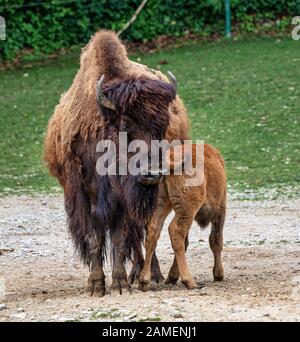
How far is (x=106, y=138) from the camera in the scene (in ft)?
29.2

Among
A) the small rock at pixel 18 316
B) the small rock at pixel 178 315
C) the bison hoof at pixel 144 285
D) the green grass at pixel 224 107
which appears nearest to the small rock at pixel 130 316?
the small rock at pixel 178 315

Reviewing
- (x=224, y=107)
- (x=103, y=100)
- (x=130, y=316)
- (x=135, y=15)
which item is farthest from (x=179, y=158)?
(x=135, y=15)

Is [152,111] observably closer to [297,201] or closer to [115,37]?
[115,37]

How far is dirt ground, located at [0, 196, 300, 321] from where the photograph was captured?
25.0ft

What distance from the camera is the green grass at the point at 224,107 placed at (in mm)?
15891

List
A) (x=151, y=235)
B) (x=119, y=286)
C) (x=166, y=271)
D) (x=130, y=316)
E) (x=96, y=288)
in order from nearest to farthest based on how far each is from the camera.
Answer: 1. (x=130, y=316)
2. (x=151, y=235)
3. (x=119, y=286)
4. (x=96, y=288)
5. (x=166, y=271)

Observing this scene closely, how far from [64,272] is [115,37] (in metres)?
2.33

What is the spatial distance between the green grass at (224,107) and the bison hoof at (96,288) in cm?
543

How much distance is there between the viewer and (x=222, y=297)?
→ 816 centimetres

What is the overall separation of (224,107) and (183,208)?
10.7 m

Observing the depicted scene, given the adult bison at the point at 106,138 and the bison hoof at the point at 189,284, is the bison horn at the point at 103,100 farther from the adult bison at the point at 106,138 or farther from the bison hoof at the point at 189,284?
the bison hoof at the point at 189,284

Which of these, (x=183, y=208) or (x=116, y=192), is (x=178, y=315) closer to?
(x=183, y=208)

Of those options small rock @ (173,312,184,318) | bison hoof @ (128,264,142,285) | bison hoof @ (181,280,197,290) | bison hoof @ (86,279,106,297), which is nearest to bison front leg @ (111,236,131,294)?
bison hoof @ (86,279,106,297)

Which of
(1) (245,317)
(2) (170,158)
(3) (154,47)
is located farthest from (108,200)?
(3) (154,47)
